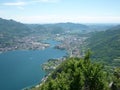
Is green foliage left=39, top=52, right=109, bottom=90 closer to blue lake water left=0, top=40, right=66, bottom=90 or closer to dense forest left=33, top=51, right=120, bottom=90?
dense forest left=33, top=51, right=120, bottom=90

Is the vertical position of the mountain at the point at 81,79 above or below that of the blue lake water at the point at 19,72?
above

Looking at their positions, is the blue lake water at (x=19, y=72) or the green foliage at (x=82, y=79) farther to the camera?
the blue lake water at (x=19, y=72)

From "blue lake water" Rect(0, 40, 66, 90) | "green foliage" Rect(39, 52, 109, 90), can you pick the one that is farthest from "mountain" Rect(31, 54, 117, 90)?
"blue lake water" Rect(0, 40, 66, 90)

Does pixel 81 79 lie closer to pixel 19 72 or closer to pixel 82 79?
pixel 82 79

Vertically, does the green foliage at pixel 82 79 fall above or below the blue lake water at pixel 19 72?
above

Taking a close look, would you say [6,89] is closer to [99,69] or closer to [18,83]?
[18,83]

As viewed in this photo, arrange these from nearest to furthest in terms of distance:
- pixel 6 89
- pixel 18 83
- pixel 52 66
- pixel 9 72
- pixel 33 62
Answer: pixel 6 89 < pixel 18 83 < pixel 9 72 < pixel 52 66 < pixel 33 62

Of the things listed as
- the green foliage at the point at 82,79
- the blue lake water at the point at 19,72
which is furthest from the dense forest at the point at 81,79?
the blue lake water at the point at 19,72

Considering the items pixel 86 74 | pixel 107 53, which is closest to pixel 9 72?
pixel 107 53

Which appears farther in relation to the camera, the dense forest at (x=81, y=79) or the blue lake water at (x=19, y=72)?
the blue lake water at (x=19, y=72)

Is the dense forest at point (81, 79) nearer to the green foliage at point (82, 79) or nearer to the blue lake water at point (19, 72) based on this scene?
the green foliage at point (82, 79)

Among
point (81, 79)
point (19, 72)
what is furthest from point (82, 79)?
point (19, 72)
